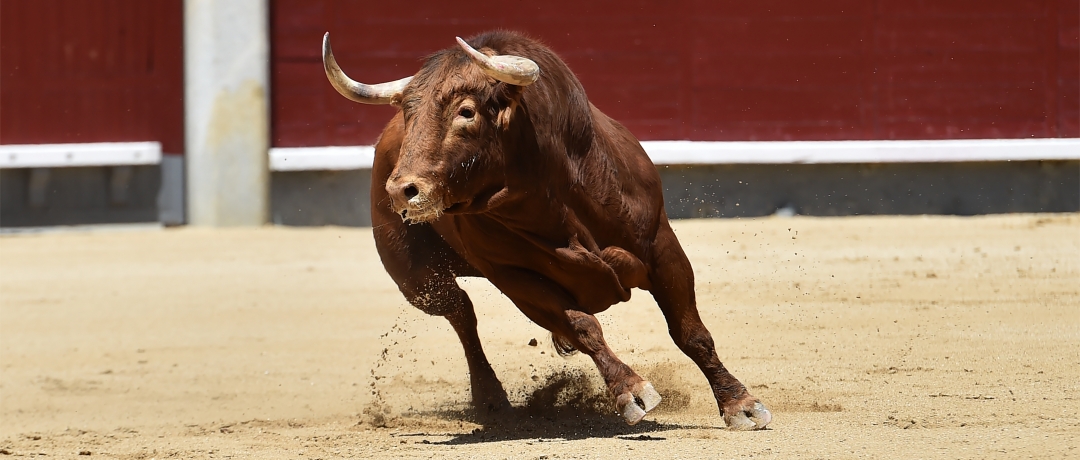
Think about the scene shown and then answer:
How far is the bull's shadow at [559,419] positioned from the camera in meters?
4.30

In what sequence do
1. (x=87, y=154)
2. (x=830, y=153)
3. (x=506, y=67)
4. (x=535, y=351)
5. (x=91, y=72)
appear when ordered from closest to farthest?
(x=506, y=67), (x=535, y=351), (x=830, y=153), (x=87, y=154), (x=91, y=72)

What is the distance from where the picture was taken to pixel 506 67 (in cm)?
394

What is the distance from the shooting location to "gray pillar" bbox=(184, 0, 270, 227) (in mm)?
9570

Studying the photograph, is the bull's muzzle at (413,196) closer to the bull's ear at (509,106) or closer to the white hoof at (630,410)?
the bull's ear at (509,106)

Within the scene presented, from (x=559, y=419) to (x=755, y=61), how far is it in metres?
5.36

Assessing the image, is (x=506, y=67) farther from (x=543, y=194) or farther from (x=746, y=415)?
(x=746, y=415)

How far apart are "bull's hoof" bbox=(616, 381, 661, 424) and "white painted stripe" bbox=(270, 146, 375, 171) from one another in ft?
18.8

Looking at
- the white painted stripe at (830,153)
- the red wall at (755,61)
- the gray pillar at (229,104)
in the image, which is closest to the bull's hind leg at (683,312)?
the white painted stripe at (830,153)

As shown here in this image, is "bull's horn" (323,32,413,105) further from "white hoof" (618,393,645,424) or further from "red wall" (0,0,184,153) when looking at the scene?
"red wall" (0,0,184,153)

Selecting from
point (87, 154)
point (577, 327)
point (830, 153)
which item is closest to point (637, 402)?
point (577, 327)

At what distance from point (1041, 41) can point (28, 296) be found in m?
6.27

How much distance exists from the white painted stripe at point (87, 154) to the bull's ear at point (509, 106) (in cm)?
624

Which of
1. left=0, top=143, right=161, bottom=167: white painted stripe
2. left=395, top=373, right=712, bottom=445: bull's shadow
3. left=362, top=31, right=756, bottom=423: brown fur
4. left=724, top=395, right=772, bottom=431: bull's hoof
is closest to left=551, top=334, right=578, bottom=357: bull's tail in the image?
left=395, top=373, right=712, bottom=445: bull's shadow

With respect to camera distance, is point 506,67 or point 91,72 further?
point 91,72
